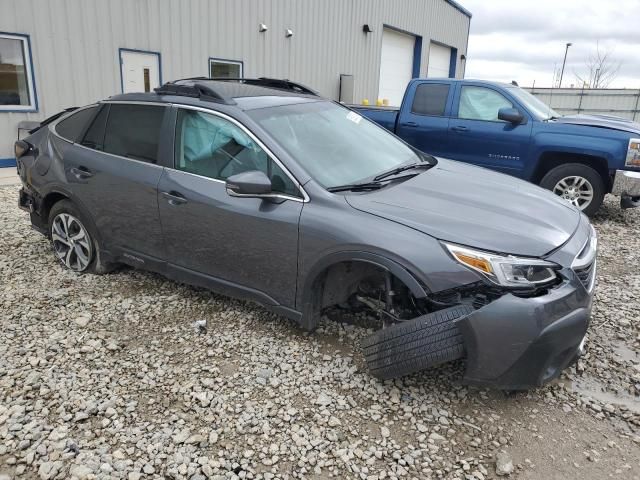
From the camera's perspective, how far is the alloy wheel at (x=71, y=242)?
4316 millimetres

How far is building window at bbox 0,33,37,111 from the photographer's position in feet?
26.8

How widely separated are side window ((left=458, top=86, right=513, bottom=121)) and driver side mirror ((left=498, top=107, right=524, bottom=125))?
0.26 meters

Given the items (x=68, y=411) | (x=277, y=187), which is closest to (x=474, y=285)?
(x=277, y=187)

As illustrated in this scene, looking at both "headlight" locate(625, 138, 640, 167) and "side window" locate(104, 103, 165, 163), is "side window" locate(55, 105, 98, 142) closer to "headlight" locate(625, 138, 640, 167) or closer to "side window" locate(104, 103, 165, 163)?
"side window" locate(104, 103, 165, 163)

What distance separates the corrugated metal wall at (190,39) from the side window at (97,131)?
547cm

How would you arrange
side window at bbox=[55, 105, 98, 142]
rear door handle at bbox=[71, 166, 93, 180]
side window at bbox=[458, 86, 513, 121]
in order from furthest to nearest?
side window at bbox=[458, 86, 513, 121] < side window at bbox=[55, 105, 98, 142] < rear door handle at bbox=[71, 166, 93, 180]

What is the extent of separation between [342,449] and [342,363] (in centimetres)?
73

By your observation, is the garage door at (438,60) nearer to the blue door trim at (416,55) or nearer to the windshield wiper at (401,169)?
the blue door trim at (416,55)

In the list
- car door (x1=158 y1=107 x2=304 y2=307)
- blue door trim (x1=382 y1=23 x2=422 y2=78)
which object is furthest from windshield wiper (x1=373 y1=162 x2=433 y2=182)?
blue door trim (x1=382 y1=23 x2=422 y2=78)

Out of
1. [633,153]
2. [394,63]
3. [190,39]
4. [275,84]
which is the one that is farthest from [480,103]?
[394,63]

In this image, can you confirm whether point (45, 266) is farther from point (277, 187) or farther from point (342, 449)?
point (342, 449)

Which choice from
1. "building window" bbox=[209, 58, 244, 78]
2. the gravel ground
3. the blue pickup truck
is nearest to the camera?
the gravel ground

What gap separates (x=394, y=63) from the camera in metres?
18.4

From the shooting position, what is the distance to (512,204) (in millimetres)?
3084
